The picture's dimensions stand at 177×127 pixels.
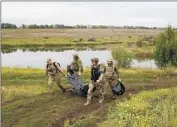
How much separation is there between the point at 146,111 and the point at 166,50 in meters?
35.5

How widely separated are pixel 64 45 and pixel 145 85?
290 feet

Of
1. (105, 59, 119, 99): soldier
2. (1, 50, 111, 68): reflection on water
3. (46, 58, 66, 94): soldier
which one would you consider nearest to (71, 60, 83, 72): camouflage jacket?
(46, 58, 66, 94): soldier

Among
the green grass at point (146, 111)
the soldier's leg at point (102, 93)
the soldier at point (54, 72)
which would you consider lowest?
the green grass at point (146, 111)

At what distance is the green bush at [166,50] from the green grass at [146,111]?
1240 inches

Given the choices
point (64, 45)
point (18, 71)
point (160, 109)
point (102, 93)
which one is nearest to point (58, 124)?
point (102, 93)

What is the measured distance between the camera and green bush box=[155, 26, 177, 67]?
177ft

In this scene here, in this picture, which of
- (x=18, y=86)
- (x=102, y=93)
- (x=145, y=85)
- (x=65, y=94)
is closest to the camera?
(x=102, y=93)

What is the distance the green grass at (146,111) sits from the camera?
59.0 ft

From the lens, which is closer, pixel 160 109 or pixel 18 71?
pixel 160 109

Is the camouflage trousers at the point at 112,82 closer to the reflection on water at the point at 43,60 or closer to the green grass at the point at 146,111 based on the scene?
the green grass at the point at 146,111

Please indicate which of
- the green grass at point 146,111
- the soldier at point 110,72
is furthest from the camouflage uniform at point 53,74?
the green grass at point 146,111

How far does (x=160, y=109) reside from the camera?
19781 mm

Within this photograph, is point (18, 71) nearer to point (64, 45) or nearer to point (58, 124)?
point (58, 124)

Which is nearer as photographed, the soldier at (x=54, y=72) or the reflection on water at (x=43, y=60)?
the soldier at (x=54, y=72)
